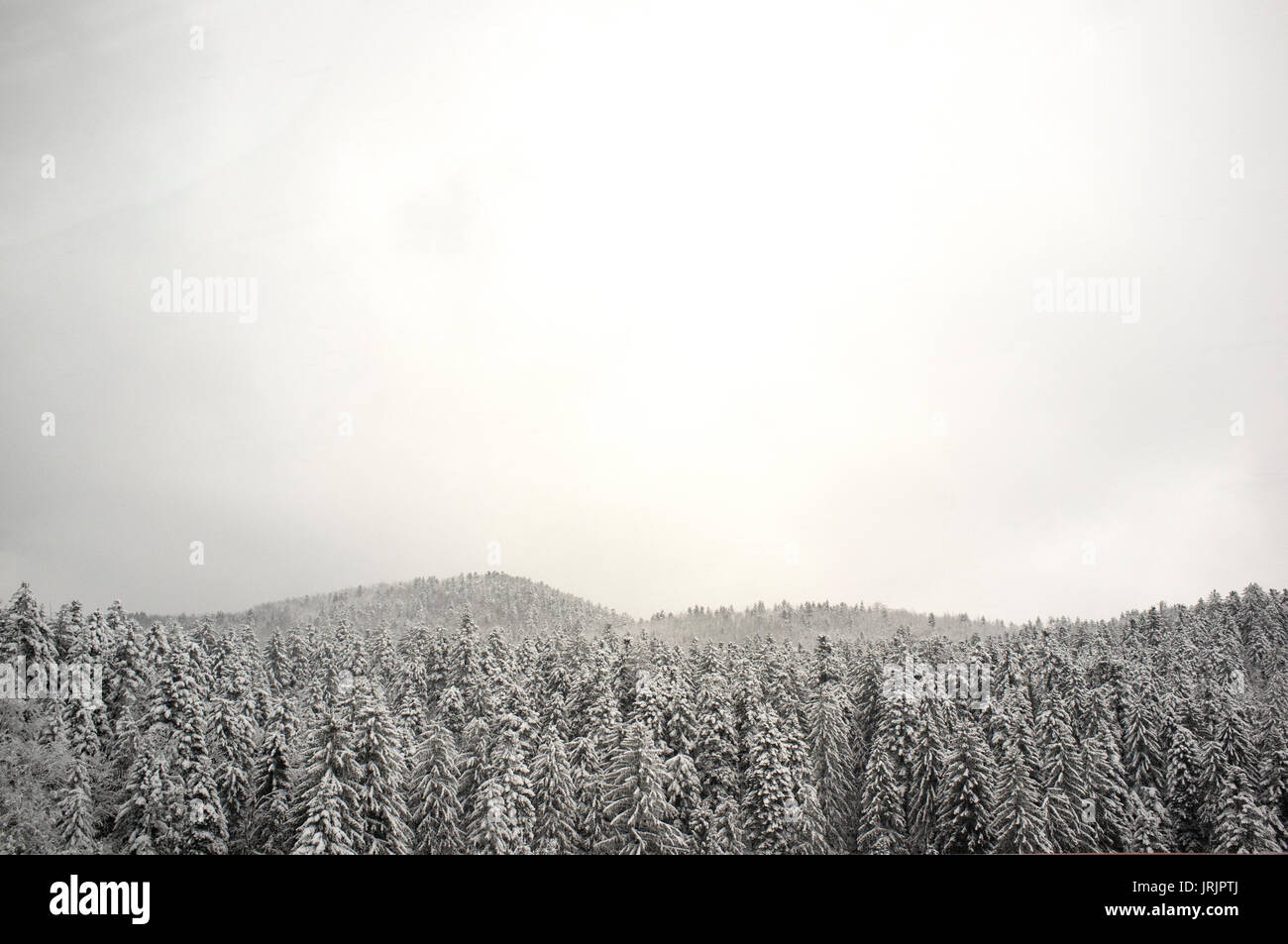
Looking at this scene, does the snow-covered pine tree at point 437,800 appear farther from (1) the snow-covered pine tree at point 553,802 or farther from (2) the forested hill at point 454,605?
(2) the forested hill at point 454,605

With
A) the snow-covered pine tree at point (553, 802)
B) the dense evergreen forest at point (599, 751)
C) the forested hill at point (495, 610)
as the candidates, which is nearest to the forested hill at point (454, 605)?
the forested hill at point (495, 610)

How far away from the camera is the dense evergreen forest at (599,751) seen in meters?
34.1

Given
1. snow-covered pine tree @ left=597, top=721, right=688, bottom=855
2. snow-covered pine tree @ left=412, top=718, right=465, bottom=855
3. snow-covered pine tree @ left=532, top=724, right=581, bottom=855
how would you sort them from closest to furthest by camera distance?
snow-covered pine tree @ left=597, top=721, right=688, bottom=855 < snow-covered pine tree @ left=412, top=718, right=465, bottom=855 < snow-covered pine tree @ left=532, top=724, right=581, bottom=855

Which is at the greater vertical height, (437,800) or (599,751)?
(437,800)

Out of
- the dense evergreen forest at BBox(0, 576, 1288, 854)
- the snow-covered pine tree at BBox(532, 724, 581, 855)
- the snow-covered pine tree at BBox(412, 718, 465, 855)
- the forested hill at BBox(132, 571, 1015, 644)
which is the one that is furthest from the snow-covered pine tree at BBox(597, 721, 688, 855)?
the forested hill at BBox(132, 571, 1015, 644)

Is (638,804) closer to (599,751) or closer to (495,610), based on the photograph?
(599,751)

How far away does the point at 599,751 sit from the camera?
4278cm

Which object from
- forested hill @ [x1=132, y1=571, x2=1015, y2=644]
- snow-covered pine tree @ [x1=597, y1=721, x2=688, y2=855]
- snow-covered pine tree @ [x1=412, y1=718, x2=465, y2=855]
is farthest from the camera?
forested hill @ [x1=132, y1=571, x2=1015, y2=644]

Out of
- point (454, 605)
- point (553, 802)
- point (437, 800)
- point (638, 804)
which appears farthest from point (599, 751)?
point (454, 605)

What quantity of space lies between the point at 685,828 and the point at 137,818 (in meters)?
27.4

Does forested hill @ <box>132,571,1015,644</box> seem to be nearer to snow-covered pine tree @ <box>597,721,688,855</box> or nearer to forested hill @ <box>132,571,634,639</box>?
forested hill @ <box>132,571,634,639</box>

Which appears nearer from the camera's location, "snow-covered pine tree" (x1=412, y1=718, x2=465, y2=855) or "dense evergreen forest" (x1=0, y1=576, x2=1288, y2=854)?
"dense evergreen forest" (x1=0, y1=576, x2=1288, y2=854)

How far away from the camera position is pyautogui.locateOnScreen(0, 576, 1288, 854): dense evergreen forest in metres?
34.1
